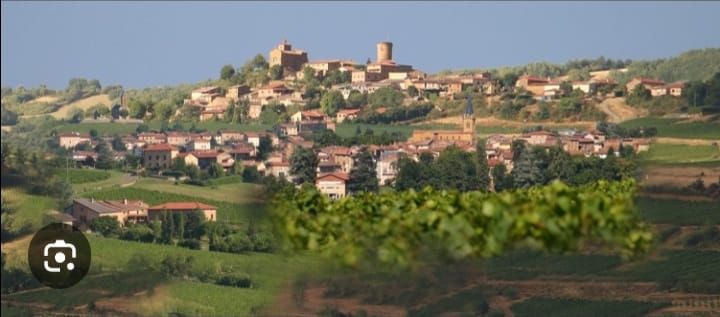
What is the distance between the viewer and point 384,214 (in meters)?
4.29

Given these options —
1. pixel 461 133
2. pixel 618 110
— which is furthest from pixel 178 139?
pixel 618 110

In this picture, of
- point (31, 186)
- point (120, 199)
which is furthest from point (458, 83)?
point (31, 186)

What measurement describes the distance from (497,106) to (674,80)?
807 inches

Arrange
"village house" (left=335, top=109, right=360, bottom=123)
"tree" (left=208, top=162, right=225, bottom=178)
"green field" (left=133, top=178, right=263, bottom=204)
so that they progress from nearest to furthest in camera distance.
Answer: "green field" (left=133, top=178, right=263, bottom=204)
"tree" (left=208, top=162, right=225, bottom=178)
"village house" (left=335, top=109, right=360, bottom=123)

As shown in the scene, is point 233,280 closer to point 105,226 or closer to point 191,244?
point 191,244

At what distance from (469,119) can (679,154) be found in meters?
33.3

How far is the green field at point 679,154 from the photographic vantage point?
10.5 m

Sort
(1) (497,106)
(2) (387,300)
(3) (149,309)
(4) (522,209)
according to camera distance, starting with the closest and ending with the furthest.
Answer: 1. (4) (522,209)
2. (2) (387,300)
3. (3) (149,309)
4. (1) (497,106)

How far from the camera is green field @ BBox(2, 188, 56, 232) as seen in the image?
6.64 meters

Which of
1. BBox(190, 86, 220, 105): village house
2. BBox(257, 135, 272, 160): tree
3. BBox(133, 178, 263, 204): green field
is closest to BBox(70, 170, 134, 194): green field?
BBox(133, 178, 263, 204): green field

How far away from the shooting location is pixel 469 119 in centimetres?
4500

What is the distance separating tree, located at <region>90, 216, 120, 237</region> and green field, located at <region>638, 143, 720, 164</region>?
13.1ft

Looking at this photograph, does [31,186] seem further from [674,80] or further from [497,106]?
[497,106]

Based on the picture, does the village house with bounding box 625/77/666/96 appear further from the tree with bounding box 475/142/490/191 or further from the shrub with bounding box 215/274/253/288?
the shrub with bounding box 215/274/253/288
